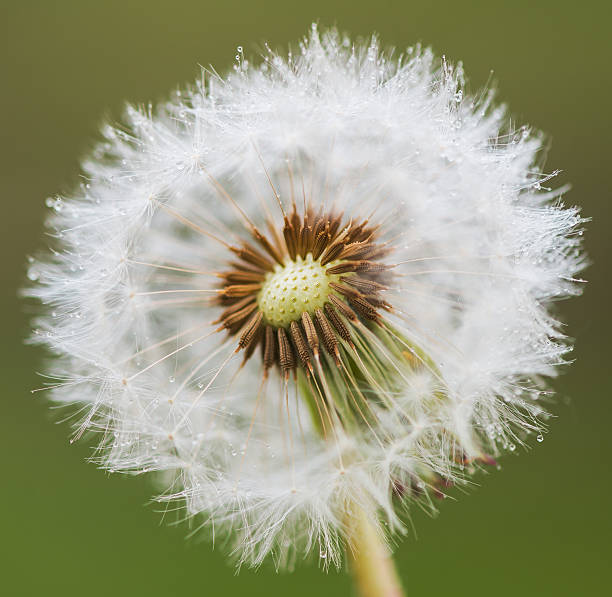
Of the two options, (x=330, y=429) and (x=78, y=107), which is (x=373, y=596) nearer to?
(x=330, y=429)

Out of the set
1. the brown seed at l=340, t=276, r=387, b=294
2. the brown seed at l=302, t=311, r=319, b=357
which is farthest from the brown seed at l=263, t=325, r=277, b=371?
the brown seed at l=340, t=276, r=387, b=294

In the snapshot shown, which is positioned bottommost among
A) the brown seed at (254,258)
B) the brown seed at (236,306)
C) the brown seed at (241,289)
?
the brown seed at (236,306)

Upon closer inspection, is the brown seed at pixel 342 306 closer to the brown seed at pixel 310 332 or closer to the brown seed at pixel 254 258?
the brown seed at pixel 310 332

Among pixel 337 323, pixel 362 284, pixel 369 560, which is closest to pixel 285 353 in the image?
pixel 337 323

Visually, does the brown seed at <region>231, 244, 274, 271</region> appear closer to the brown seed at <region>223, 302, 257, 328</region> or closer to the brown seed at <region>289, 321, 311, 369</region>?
the brown seed at <region>223, 302, 257, 328</region>

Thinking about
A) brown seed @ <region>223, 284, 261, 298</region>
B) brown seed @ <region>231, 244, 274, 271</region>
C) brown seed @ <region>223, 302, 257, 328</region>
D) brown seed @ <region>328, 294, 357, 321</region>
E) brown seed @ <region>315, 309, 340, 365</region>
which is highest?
brown seed @ <region>231, 244, 274, 271</region>

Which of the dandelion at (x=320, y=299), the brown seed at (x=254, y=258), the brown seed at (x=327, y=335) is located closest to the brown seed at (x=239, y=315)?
the dandelion at (x=320, y=299)

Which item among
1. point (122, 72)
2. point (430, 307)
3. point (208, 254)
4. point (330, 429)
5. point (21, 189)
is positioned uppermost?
point (122, 72)

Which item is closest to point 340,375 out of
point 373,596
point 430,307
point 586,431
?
point 430,307

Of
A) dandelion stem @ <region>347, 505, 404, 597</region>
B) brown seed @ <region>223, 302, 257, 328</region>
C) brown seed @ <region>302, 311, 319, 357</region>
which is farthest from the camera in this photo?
brown seed @ <region>223, 302, 257, 328</region>
